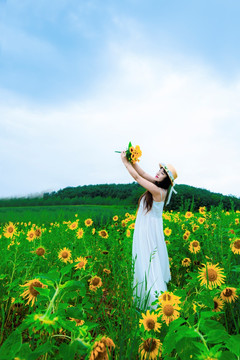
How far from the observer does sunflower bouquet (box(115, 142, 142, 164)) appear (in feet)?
14.4

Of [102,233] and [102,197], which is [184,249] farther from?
[102,197]

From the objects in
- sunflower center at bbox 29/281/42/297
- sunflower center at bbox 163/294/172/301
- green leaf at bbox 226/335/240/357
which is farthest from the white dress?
green leaf at bbox 226/335/240/357

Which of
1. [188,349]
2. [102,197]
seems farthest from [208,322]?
[102,197]

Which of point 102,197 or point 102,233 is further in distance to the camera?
point 102,197

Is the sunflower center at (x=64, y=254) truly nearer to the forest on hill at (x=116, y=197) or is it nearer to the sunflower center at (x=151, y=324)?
the sunflower center at (x=151, y=324)

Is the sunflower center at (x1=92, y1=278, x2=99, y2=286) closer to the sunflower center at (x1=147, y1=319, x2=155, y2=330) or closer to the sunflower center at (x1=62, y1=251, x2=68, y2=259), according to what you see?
the sunflower center at (x1=62, y1=251, x2=68, y2=259)

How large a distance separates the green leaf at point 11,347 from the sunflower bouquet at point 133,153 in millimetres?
3514

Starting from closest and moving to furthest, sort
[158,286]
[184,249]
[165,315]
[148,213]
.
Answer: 1. [165,315]
2. [158,286]
3. [148,213]
4. [184,249]

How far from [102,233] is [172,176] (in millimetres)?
1310

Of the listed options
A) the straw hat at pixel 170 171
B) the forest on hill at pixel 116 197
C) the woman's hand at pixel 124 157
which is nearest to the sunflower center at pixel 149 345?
the straw hat at pixel 170 171

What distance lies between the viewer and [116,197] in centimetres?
1645

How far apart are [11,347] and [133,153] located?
3.60 m

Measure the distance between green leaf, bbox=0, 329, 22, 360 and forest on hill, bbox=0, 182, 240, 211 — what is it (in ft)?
34.4

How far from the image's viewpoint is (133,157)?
A: 14.4ft
